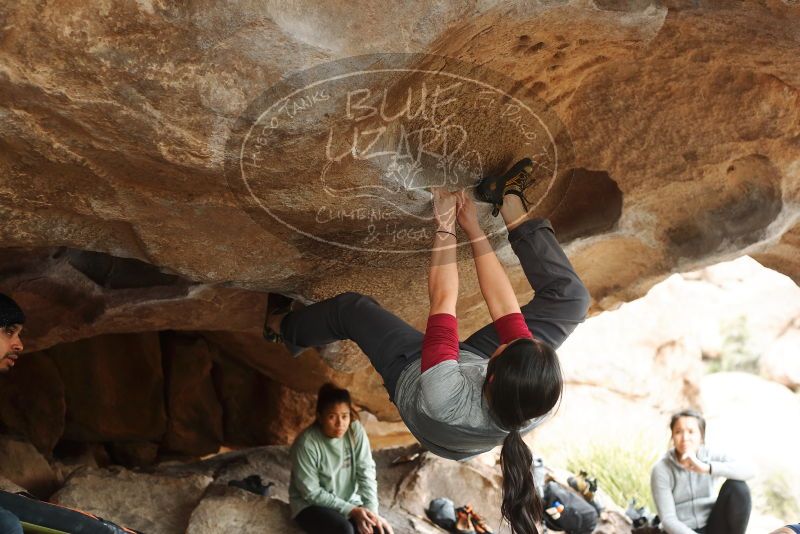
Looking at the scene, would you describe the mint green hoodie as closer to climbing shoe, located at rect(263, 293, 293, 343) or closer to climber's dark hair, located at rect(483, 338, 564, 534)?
climbing shoe, located at rect(263, 293, 293, 343)

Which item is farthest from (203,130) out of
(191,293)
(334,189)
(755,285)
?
(755,285)

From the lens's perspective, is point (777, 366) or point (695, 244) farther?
point (777, 366)

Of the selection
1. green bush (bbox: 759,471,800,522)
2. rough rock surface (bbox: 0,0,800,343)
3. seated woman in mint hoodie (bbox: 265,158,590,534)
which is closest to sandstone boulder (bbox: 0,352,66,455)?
rough rock surface (bbox: 0,0,800,343)

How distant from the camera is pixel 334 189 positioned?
96.8 inches

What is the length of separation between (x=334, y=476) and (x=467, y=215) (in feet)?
5.36

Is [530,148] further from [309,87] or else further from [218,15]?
[218,15]

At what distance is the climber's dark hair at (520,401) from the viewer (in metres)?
2.07

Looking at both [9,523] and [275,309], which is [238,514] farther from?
[9,523]

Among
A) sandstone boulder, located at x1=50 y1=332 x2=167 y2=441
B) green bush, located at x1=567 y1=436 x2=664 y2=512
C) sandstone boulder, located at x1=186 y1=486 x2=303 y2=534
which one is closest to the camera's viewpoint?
sandstone boulder, located at x1=186 y1=486 x2=303 y2=534

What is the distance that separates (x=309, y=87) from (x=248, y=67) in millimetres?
141

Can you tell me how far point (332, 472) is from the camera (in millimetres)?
3684

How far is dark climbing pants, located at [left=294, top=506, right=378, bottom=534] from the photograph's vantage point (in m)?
3.43

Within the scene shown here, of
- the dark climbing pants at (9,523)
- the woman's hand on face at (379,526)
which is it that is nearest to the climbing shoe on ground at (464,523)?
the woman's hand on face at (379,526)

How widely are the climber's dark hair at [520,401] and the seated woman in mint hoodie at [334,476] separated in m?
1.45
